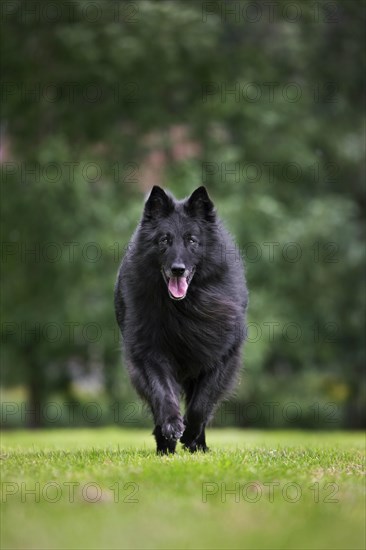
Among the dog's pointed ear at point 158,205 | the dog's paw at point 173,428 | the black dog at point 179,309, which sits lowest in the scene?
the dog's paw at point 173,428

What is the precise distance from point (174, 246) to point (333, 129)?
15.4m

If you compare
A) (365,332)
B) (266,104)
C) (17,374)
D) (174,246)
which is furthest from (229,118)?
(174,246)

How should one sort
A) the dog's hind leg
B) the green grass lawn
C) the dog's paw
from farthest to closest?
the dog's hind leg
the dog's paw
the green grass lawn

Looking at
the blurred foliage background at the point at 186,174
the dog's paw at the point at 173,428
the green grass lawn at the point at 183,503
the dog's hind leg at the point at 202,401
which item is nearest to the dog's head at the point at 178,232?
the dog's hind leg at the point at 202,401

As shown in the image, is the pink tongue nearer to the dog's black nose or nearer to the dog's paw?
the dog's black nose

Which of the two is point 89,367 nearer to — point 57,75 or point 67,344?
point 67,344

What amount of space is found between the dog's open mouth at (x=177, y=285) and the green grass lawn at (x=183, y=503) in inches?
50.7

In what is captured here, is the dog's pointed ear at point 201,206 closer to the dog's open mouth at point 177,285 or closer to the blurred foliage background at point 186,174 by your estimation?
the dog's open mouth at point 177,285

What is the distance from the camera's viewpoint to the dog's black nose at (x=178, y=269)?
6602 millimetres

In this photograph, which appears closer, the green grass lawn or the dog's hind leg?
the green grass lawn

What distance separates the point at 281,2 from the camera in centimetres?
1916

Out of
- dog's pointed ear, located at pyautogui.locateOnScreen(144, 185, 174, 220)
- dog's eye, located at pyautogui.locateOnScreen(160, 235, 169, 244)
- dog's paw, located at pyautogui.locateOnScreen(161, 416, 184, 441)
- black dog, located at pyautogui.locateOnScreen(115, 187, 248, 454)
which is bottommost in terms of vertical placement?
dog's paw, located at pyautogui.locateOnScreen(161, 416, 184, 441)

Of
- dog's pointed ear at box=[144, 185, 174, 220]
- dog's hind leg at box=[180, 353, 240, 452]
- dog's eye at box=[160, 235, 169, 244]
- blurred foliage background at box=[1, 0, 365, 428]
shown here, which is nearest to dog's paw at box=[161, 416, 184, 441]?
dog's hind leg at box=[180, 353, 240, 452]

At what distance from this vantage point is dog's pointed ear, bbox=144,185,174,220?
695cm
